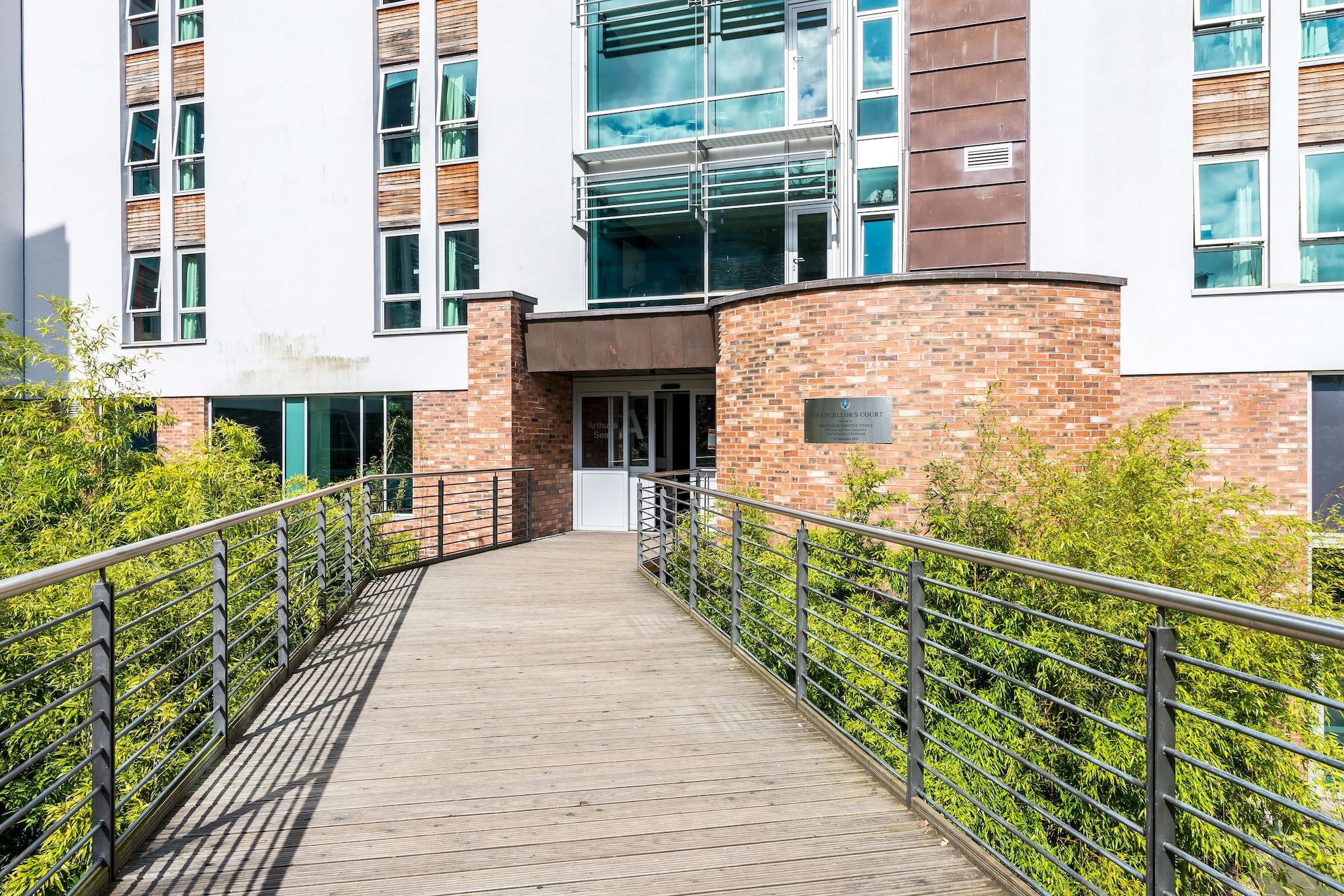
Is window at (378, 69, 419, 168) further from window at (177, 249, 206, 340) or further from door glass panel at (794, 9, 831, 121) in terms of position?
door glass panel at (794, 9, 831, 121)

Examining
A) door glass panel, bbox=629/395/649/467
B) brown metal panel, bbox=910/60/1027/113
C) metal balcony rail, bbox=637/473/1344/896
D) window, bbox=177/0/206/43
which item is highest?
window, bbox=177/0/206/43

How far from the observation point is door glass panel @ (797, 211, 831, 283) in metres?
12.1

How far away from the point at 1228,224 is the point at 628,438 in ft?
29.9

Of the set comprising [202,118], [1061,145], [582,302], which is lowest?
[582,302]

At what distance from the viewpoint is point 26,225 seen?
15.8m

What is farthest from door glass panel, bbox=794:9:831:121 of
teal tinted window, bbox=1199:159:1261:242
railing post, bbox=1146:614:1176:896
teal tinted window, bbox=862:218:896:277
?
railing post, bbox=1146:614:1176:896

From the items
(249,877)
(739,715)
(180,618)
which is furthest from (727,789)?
(180,618)

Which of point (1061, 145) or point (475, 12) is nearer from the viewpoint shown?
point (1061, 145)

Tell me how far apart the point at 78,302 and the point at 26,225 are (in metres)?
2.19

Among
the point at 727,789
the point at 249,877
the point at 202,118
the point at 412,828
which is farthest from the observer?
Answer: the point at 202,118

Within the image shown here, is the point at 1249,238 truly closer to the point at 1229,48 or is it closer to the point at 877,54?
the point at 1229,48

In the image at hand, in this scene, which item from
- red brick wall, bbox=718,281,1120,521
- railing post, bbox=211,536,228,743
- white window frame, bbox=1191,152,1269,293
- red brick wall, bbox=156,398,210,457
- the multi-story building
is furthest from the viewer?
red brick wall, bbox=156,398,210,457

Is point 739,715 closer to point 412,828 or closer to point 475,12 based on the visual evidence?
point 412,828

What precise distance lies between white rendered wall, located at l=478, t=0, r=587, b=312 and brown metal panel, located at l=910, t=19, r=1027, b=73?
521 centimetres
